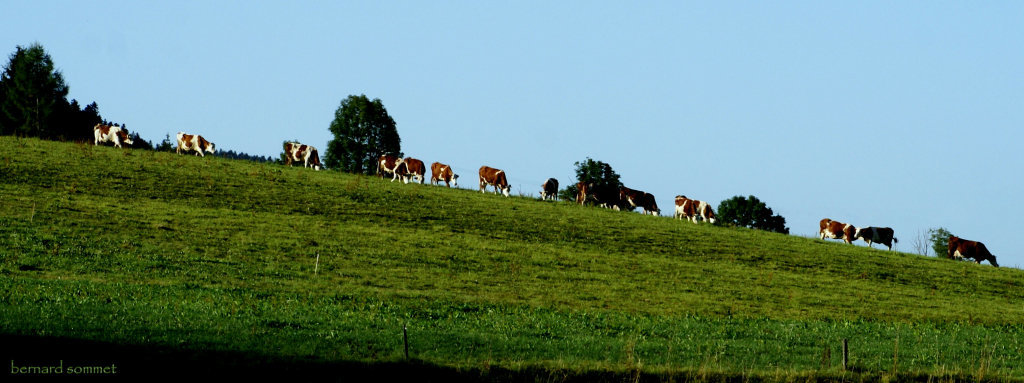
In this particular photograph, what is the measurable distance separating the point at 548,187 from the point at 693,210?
906cm

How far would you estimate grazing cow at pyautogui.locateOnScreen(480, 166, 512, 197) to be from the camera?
194 feet

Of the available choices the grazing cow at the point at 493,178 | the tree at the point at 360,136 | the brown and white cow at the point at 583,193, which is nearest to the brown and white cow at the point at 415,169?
the grazing cow at the point at 493,178

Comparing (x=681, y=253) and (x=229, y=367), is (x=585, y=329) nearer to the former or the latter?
(x=229, y=367)

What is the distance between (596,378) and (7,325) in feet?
35.9

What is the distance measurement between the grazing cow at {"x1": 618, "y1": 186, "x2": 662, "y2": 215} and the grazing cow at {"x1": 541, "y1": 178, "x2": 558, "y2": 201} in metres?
4.33

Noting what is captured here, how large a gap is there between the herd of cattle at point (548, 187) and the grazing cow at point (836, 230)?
7cm

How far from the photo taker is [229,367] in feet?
54.4

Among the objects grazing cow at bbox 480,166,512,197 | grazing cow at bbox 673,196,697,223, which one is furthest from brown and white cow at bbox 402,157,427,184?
grazing cow at bbox 673,196,697,223

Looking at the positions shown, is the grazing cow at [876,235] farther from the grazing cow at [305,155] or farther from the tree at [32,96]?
the tree at [32,96]

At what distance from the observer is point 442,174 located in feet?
202

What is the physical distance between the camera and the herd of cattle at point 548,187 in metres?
60.6

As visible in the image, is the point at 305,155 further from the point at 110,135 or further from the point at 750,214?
the point at 750,214

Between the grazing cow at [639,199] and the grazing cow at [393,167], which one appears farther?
the grazing cow at [639,199]

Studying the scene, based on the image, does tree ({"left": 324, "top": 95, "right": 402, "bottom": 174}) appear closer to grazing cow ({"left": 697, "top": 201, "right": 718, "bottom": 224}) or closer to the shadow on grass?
grazing cow ({"left": 697, "top": 201, "right": 718, "bottom": 224})
